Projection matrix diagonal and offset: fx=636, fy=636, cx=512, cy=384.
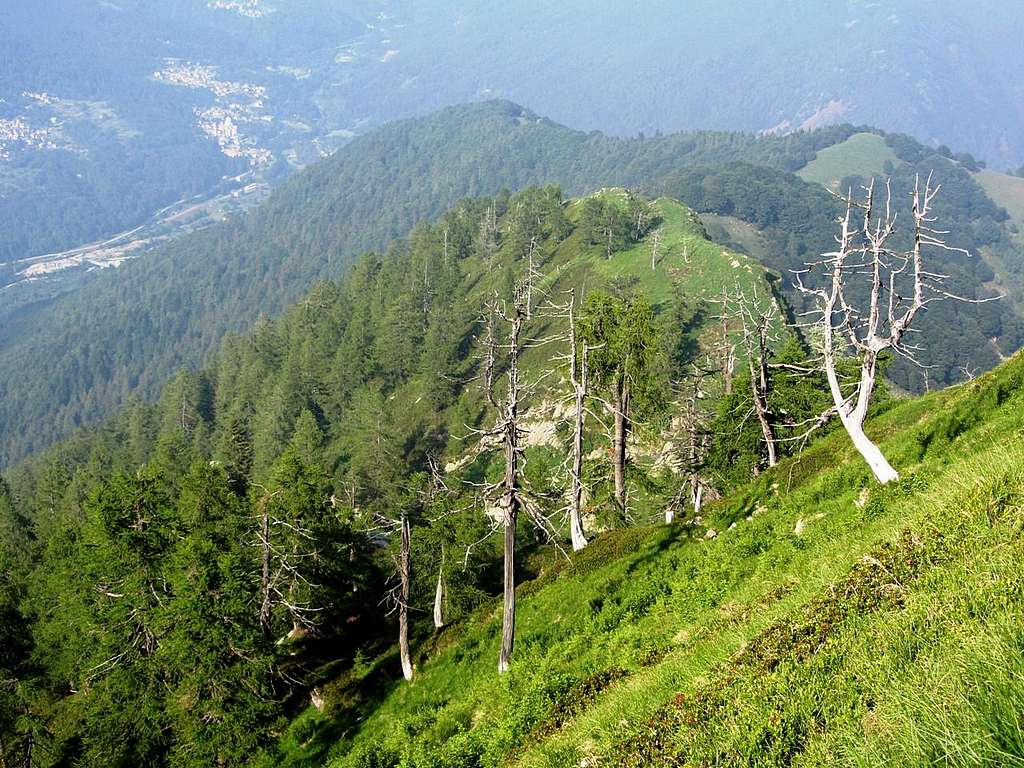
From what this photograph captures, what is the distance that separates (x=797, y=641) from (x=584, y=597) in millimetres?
13646

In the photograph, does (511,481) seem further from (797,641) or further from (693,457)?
(693,457)

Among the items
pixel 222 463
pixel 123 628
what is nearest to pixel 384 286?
pixel 222 463

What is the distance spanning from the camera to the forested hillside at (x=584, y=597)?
23.9 feet

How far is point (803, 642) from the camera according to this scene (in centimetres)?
831

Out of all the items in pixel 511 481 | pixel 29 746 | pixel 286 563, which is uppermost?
pixel 511 481

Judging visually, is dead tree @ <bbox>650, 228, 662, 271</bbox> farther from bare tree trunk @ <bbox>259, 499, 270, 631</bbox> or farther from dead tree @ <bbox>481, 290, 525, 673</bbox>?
dead tree @ <bbox>481, 290, 525, 673</bbox>

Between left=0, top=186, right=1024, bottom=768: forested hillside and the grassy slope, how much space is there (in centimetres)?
5

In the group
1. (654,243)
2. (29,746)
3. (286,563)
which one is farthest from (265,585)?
(654,243)

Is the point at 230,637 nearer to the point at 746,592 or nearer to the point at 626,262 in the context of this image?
the point at 746,592

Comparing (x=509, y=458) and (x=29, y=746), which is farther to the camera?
(x=29, y=746)

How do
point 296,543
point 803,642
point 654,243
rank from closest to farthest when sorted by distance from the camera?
point 803,642 → point 296,543 → point 654,243

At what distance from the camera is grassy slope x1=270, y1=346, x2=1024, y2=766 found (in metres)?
5.97

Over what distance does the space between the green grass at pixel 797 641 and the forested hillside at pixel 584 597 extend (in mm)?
52

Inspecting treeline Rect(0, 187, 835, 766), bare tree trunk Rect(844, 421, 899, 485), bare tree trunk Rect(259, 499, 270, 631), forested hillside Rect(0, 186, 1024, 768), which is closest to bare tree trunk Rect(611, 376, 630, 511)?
treeline Rect(0, 187, 835, 766)
